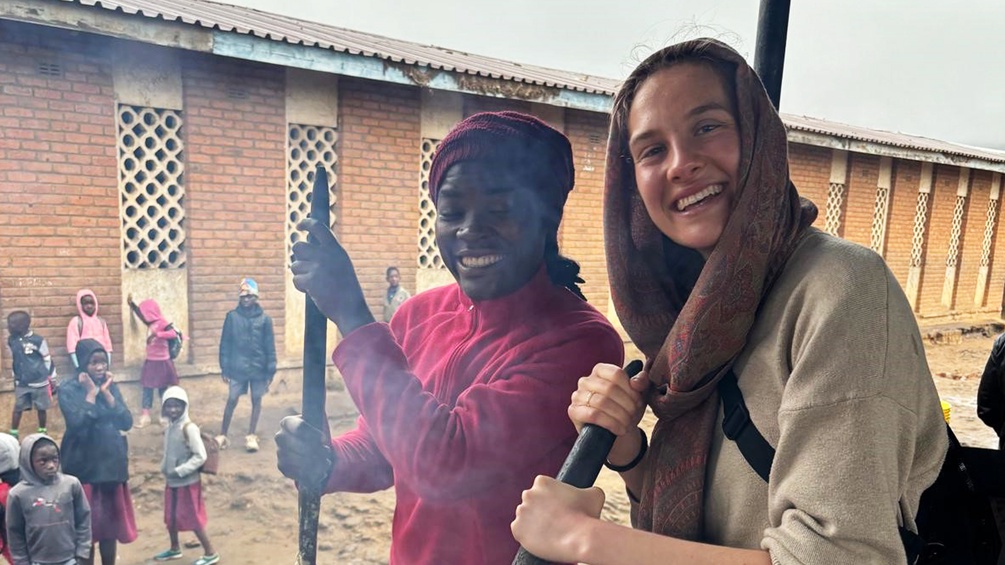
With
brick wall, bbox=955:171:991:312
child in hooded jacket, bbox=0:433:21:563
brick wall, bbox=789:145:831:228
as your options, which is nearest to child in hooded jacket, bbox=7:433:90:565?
child in hooded jacket, bbox=0:433:21:563

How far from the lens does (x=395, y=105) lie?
6254 mm

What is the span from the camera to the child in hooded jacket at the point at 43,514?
3141mm

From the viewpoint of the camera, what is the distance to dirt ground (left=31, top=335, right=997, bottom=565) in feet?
13.5

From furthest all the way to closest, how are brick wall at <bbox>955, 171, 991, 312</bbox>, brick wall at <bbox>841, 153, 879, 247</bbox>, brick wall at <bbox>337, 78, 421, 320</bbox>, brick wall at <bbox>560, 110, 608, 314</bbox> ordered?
1. brick wall at <bbox>955, 171, 991, 312</bbox>
2. brick wall at <bbox>841, 153, 879, 247</bbox>
3. brick wall at <bbox>560, 110, 608, 314</bbox>
4. brick wall at <bbox>337, 78, 421, 320</bbox>

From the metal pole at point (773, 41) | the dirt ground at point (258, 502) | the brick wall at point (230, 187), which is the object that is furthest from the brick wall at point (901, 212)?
the metal pole at point (773, 41)

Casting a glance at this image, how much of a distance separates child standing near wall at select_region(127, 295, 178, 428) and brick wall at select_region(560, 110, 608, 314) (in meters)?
4.26

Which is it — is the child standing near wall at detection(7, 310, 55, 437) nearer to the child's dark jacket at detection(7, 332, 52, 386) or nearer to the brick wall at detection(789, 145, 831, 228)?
the child's dark jacket at detection(7, 332, 52, 386)

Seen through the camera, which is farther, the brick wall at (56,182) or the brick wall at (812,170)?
the brick wall at (812,170)

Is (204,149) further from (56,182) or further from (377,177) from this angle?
(377,177)

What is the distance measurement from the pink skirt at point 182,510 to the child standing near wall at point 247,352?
60.8 inches

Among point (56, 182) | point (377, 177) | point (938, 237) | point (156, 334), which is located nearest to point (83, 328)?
point (156, 334)

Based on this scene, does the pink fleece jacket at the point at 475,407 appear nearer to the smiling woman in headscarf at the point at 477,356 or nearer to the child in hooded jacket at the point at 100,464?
the smiling woman in headscarf at the point at 477,356

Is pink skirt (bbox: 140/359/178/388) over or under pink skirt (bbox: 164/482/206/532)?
over

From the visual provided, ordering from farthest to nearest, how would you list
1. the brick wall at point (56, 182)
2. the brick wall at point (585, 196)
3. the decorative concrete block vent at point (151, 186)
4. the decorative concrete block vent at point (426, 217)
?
1. the brick wall at point (585, 196)
2. the decorative concrete block vent at point (426, 217)
3. the decorative concrete block vent at point (151, 186)
4. the brick wall at point (56, 182)
